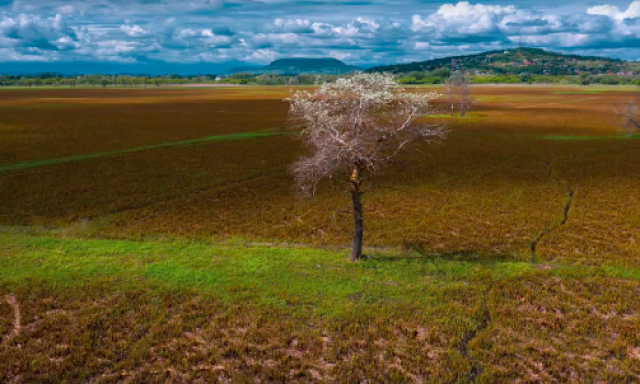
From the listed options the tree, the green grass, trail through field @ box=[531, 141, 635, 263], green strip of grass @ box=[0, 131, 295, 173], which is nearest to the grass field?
the green grass

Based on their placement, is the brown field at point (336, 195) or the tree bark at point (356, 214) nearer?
the tree bark at point (356, 214)

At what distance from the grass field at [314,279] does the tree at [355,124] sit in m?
1.48

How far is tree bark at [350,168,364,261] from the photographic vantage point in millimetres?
18141

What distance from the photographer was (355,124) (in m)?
17.9

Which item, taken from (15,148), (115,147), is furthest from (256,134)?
(15,148)

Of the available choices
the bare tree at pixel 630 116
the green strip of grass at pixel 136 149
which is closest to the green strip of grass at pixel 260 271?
the green strip of grass at pixel 136 149

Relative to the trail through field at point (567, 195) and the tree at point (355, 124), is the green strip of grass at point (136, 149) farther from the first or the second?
the trail through field at point (567, 195)

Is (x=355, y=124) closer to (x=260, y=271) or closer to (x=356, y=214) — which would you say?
(x=356, y=214)

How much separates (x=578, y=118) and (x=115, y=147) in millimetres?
83899

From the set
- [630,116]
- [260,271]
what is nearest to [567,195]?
[260,271]

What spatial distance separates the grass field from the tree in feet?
4.87

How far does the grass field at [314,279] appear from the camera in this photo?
1258 centimetres

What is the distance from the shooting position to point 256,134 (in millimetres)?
65500

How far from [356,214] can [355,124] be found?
387cm
